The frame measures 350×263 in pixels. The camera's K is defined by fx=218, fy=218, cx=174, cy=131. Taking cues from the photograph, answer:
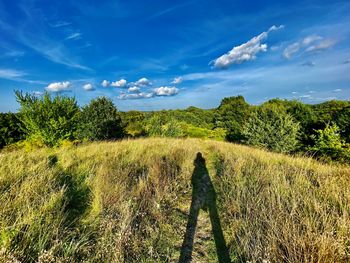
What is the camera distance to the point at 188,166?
7.82 meters

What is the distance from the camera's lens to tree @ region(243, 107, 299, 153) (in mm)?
19406

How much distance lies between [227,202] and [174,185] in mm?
1625

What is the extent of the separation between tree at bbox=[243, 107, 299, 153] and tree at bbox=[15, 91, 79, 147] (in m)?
16.2

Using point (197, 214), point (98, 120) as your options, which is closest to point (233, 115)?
point (98, 120)

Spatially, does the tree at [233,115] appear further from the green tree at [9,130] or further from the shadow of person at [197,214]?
the shadow of person at [197,214]

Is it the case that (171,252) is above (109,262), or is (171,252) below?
below

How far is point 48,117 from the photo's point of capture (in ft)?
40.5

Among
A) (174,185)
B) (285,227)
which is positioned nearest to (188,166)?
(174,185)

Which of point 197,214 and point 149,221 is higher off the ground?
point 149,221

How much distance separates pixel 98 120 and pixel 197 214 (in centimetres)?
1331

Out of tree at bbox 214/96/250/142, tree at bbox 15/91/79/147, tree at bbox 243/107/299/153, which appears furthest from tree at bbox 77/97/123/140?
tree at bbox 214/96/250/142

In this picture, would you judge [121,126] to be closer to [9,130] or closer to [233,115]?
[9,130]

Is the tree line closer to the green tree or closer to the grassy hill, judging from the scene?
the green tree

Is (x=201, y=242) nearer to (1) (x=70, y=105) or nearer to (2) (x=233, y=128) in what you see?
(1) (x=70, y=105)
